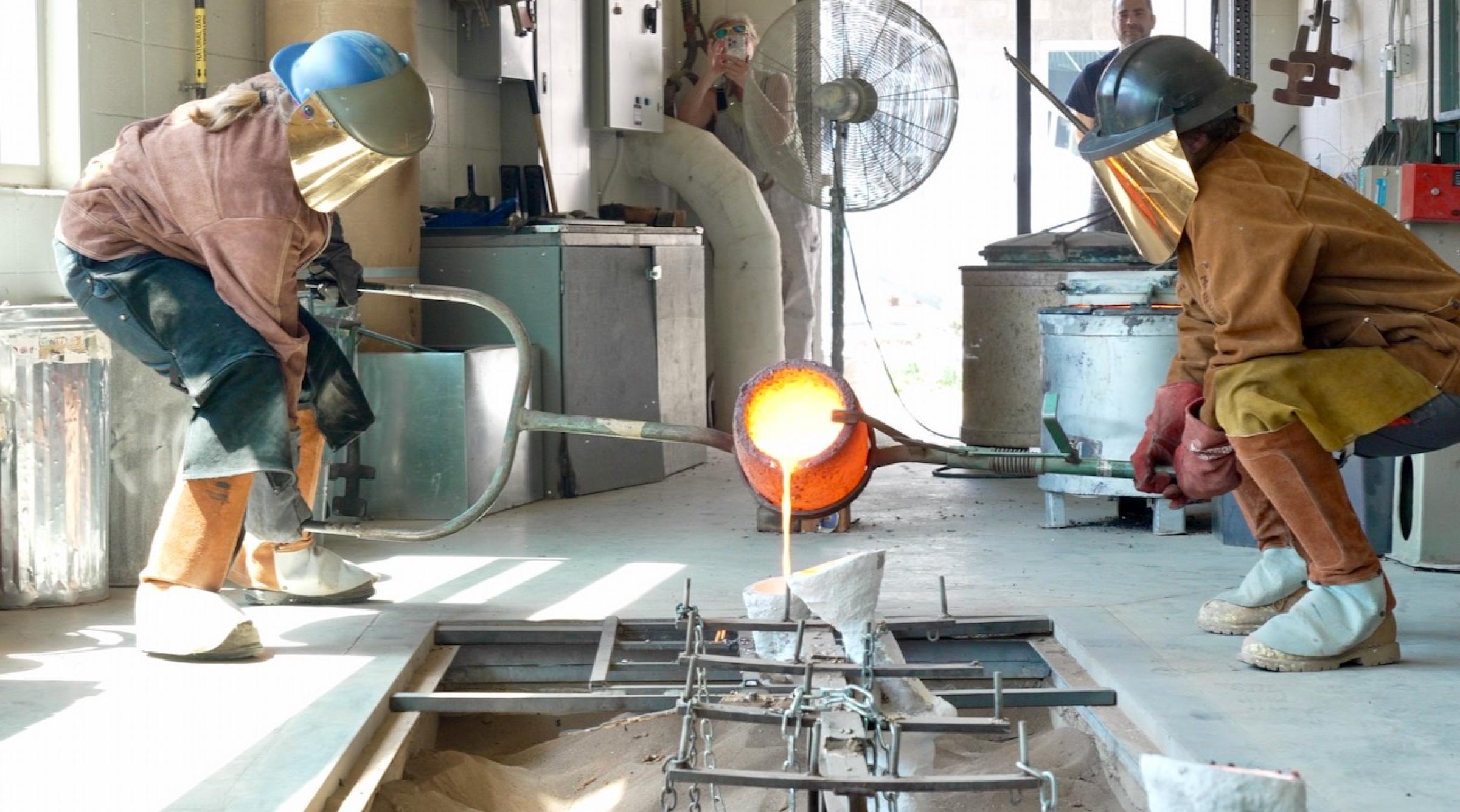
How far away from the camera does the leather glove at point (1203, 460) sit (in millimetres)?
3562

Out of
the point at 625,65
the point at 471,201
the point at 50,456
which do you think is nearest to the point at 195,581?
the point at 50,456

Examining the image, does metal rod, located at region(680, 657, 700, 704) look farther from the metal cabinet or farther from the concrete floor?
the metal cabinet

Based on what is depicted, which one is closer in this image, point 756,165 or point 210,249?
point 210,249

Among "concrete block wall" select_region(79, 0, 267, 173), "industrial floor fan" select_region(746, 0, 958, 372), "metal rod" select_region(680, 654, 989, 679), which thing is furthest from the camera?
"industrial floor fan" select_region(746, 0, 958, 372)

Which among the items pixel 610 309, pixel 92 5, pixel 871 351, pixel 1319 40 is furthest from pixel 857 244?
pixel 92 5

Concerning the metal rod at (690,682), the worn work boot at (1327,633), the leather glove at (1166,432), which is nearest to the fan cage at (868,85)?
the leather glove at (1166,432)

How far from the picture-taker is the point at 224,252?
11.2 feet

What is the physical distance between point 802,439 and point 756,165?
5089 millimetres

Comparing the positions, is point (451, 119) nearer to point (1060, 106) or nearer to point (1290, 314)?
point (1060, 106)

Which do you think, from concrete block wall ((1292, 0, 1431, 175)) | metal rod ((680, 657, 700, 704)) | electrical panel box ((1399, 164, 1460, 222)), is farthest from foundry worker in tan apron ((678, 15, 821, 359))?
metal rod ((680, 657, 700, 704))

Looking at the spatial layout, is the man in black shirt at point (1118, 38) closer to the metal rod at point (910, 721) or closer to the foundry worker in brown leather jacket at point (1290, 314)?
the foundry worker in brown leather jacket at point (1290, 314)

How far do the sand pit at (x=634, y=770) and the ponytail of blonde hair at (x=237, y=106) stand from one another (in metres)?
1.42

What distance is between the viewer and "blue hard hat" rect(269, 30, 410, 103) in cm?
338

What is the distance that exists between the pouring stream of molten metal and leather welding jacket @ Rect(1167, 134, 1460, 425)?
83 cm
